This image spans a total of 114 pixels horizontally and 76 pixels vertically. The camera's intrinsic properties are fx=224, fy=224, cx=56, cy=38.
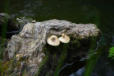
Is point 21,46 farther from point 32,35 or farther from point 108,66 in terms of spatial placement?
point 108,66

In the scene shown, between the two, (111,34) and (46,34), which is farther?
(111,34)

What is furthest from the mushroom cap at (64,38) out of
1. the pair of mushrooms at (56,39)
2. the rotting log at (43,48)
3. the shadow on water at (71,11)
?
the shadow on water at (71,11)

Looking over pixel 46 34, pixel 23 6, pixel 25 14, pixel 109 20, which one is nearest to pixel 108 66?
pixel 46 34

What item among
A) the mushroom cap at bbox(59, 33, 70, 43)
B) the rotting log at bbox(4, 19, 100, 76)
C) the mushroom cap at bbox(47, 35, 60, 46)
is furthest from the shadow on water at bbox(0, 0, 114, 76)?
the mushroom cap at bbox(47, 35, 60, 46)

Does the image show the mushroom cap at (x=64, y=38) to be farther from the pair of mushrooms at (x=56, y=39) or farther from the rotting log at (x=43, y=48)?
the rotting log at (x=43, y=48)

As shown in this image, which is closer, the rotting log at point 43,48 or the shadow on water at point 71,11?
the rotting log at point 43,48

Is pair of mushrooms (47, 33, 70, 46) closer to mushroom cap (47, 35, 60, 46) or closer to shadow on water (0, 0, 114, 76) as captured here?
mushroom cap (47, 35, 60, 46)
